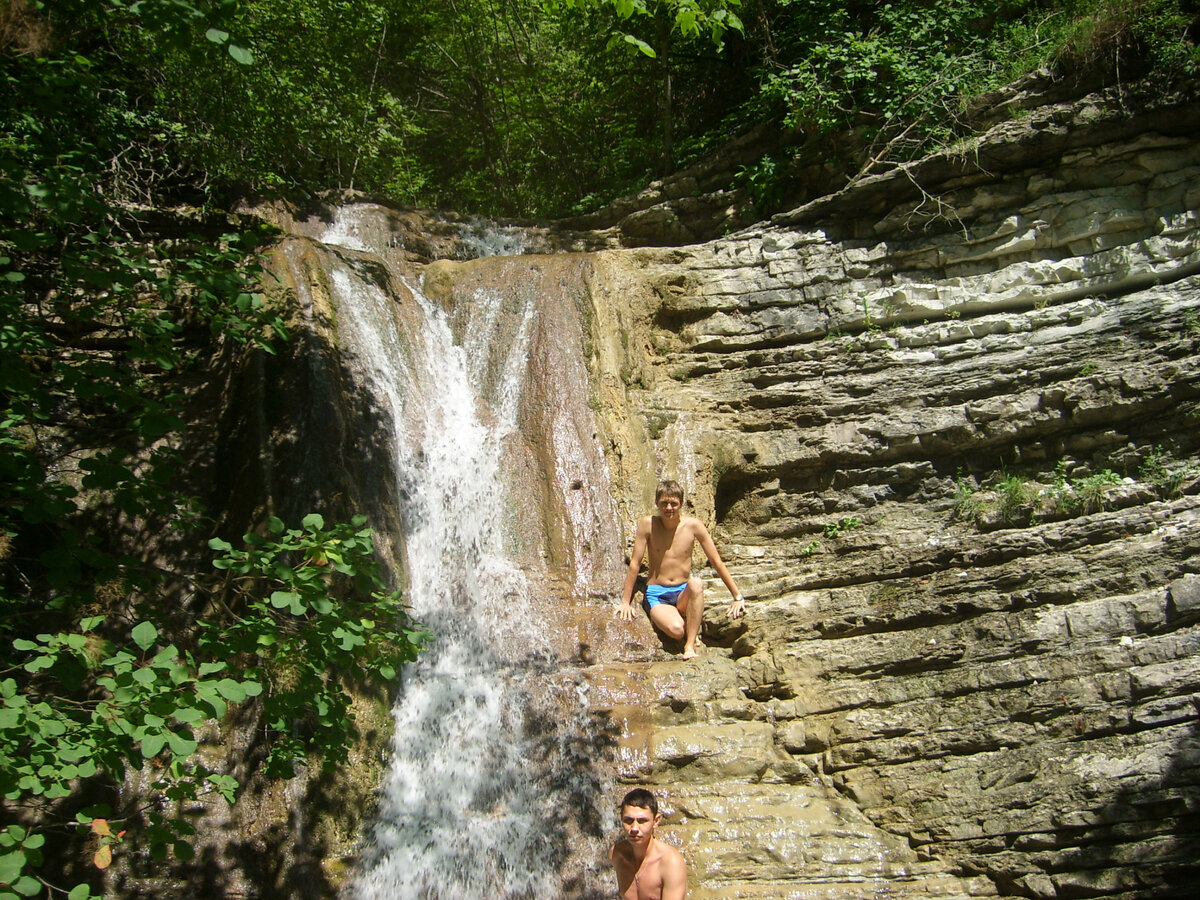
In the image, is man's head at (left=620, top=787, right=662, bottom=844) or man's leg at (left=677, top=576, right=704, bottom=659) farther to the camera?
man's leg at (left=677, top=576, right=704, bottom=659)

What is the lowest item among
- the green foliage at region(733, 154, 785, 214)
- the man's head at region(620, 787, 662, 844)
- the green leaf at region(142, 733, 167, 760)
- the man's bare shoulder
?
the man's bare shoulder

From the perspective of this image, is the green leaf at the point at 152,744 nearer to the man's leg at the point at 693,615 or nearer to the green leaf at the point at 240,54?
the green leaf at the point at 240,54

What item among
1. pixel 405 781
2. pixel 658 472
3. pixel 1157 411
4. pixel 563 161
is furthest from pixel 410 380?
pixel 563 161

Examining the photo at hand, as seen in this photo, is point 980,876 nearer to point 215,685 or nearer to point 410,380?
point 215,685

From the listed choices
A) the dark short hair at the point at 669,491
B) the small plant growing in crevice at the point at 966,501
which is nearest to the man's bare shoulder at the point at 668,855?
the dark short hair at the point at 669,491

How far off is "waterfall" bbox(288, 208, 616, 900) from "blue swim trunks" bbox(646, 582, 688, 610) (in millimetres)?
606

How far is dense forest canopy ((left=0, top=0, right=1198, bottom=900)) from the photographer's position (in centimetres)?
360

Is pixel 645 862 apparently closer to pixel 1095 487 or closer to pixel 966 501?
pixel 966 501

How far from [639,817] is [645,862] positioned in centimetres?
26

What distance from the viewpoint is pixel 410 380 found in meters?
7.88

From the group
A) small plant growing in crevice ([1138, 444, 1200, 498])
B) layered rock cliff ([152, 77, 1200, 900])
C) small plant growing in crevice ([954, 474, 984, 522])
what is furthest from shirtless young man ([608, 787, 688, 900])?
small plant growing in crevice ([1138, 444, 1200, 498])

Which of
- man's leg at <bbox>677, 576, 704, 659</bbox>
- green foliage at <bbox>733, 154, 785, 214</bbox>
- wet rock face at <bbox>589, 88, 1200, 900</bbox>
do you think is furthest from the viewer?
green foliage at <bbox>733, 154, 785, 214</bbox>

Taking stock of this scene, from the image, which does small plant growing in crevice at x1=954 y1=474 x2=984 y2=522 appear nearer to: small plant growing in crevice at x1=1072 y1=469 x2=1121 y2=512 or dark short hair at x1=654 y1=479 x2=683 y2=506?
small plant growing in crevice at x1=1072 y1=469 x2=1121 y2=512

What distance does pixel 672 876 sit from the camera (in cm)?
407
